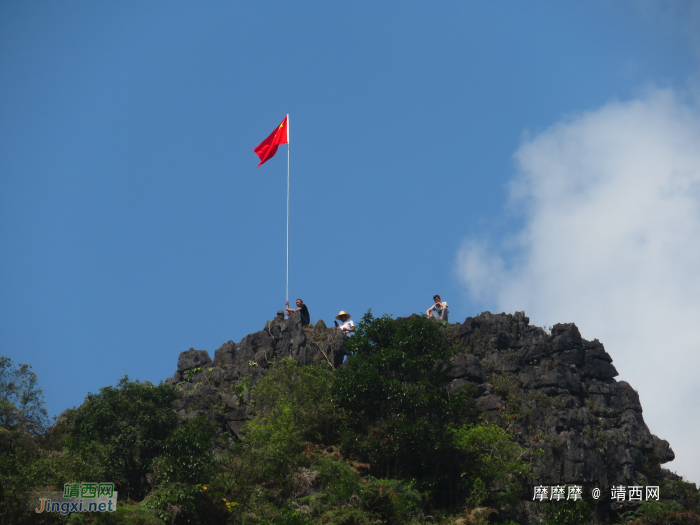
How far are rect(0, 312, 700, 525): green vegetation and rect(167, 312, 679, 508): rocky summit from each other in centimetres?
157

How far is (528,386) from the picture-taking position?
148ft

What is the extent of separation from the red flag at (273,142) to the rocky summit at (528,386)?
1371 cm

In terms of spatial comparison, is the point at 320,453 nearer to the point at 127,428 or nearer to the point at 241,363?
the point at 127,428

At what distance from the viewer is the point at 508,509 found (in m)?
35.9

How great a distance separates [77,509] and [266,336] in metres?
21.9

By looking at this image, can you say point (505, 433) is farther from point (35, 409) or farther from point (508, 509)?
point (35, 409)

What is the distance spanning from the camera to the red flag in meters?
55.9

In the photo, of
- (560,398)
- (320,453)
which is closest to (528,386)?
(560,398)

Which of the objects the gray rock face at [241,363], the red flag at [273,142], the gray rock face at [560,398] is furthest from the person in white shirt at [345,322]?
the red flag at [273,142]

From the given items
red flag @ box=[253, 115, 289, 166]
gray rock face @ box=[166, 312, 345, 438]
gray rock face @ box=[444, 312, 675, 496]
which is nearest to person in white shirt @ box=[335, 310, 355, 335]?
gray rock face @ box=[166, 312, 345, 438]

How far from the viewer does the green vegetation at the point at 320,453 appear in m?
31.4

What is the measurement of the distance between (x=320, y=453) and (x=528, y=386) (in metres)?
15.4

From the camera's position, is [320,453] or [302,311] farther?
[302,311]

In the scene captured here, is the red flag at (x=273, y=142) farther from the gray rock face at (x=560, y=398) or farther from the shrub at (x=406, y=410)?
the shrub at (x=406, y=410)
